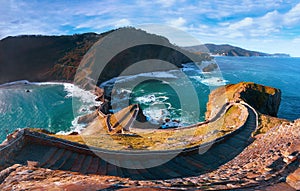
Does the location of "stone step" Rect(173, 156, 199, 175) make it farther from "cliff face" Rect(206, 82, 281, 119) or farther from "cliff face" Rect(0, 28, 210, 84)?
"cliff face" Rect(0, 28, 210, 84)

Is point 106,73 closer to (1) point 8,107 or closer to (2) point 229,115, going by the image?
(1) point 8,107

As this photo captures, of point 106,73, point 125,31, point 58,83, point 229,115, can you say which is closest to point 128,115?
point 229,115

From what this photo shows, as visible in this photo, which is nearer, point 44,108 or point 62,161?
point 62,161

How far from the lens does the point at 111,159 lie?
7551 millimetres

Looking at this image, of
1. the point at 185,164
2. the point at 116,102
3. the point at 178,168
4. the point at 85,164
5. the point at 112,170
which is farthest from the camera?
the point at 116,102

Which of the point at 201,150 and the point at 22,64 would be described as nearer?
the point at 201,150

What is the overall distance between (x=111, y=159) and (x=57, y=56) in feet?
267

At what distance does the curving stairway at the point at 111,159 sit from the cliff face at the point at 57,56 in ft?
166

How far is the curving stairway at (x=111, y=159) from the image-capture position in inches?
256

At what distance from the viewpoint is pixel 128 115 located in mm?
21500

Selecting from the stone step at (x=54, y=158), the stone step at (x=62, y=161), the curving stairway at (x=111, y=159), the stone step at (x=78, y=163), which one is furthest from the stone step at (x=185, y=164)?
the stone step at (x=54, y=158)

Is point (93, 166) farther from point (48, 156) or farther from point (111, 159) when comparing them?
point (48, 156)

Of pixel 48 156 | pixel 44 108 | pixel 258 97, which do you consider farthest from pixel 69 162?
pixel 44 108

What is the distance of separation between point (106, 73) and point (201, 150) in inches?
2198
